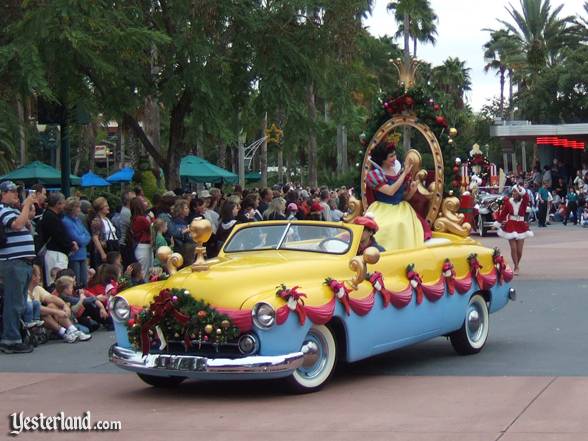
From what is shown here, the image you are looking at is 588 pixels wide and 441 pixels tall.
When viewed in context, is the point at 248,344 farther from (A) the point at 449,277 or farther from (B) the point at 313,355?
(A) the point at 449,277

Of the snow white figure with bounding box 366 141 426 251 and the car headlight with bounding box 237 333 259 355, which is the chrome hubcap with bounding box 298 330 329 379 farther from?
the snow white figure with bounding box 366 141 426 251

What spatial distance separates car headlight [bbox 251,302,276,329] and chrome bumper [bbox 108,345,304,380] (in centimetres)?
26

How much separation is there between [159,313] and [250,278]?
2.68 ft

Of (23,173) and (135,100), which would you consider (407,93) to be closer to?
(135,100)

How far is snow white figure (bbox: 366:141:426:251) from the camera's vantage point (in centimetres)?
1169

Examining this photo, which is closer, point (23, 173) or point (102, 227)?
point (102, 227)

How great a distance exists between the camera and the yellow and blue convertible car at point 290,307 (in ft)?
29.2

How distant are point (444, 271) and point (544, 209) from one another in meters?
29.2

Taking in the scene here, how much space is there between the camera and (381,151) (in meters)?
12.8

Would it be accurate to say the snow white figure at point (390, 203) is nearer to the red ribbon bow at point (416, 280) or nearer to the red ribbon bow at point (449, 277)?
the red ribbon bow at point (449, 277)

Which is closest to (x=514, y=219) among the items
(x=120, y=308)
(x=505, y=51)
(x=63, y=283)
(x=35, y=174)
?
(x=63, y=283)

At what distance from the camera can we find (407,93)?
43.4 ft

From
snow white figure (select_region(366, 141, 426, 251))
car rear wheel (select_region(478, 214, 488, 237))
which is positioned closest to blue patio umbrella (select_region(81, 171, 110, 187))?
car rear wheel (select_region(478, 214, 488, 237))

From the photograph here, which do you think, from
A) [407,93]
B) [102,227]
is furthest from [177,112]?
[407,93]
